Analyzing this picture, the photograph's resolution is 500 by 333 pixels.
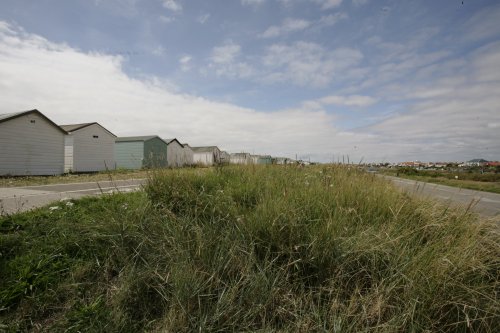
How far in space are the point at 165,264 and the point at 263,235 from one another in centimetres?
102

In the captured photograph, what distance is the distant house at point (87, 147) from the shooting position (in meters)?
24.0

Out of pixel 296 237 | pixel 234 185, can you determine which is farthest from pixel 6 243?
pixel 296 237

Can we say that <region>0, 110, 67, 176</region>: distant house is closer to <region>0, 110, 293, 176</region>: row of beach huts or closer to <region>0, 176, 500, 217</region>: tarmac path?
<region>0, 110, 293, 176</region>: row of beach huts

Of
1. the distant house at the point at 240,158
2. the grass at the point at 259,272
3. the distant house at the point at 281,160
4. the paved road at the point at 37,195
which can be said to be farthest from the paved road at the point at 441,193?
the paved road at the point at 37,195

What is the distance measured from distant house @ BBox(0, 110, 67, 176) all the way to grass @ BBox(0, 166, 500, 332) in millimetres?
19969

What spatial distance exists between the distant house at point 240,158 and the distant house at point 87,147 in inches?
812

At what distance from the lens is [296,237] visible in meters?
2.58

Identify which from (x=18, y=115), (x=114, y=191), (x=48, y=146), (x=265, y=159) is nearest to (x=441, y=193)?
(x=265, y=159)

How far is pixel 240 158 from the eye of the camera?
21.2 ft

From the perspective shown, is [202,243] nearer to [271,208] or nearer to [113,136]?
[271,208]

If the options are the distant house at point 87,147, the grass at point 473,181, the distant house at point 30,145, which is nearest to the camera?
the distant house at point 30,145

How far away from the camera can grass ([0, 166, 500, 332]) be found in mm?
1943

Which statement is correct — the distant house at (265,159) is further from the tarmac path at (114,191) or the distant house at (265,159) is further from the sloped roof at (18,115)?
the sloped roof at (18,115)

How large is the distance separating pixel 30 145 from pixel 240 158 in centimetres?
2080
